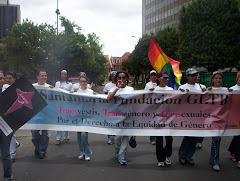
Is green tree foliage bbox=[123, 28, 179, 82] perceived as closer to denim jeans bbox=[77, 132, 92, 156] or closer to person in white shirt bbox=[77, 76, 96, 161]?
person in white shirt bbox=[77, 76, 96, 161]

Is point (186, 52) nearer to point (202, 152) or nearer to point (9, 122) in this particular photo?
point (202, 152)

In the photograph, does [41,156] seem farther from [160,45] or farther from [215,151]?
[160,45]

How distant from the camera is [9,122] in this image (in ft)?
11.5

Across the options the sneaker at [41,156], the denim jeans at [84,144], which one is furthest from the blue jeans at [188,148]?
the sneaker at [41,156]

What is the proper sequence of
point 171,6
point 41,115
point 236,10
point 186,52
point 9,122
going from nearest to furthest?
point 9,122, point 41,115, point 236,10, point 186,52, point 171,6

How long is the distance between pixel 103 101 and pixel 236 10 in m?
23.2

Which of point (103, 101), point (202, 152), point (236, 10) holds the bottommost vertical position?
point (202, 152)

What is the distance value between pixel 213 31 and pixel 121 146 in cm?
2178

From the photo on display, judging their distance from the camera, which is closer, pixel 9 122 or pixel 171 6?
pixel 9 122

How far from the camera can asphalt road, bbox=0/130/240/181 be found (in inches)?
157

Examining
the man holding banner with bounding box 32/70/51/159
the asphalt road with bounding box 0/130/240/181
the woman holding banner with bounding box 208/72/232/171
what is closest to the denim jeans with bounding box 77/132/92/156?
the asphalt road with bounding box 0/130/240/181

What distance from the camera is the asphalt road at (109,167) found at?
3.99 meters

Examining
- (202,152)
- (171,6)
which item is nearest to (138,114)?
(202,152)

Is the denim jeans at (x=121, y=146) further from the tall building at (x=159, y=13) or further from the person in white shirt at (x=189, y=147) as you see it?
the tall building at (x=159, y=13)
